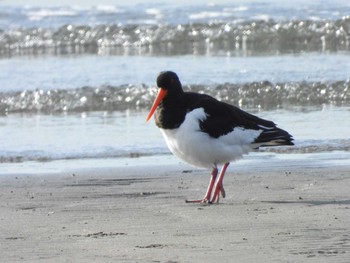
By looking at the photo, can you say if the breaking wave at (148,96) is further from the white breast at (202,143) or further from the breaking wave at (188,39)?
the white breast at (202,143)

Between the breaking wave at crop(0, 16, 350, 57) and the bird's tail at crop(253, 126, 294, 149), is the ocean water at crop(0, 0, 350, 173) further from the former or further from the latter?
the bird's tail at crop(253, 126, 294, 149)

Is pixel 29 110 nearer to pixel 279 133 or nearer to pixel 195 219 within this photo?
pixel 279 133

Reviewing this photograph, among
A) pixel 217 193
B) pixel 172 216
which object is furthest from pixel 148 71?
pixel 172 216

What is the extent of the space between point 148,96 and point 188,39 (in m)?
7.78

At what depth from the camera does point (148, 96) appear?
14703 mm

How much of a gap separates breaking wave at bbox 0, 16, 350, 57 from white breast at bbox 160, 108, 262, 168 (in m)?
11.0

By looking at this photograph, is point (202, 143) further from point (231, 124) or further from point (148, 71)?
point (148, 71)

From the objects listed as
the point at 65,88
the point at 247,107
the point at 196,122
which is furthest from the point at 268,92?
the point at 196,122

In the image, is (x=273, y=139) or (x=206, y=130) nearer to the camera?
(x=206, y=130)

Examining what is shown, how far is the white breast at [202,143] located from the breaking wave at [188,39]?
1104 centimetres

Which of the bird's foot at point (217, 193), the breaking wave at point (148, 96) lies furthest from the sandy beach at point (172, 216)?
the breaking wave at point (148, 96)

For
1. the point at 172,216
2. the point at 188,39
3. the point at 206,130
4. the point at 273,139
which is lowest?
the point at 172,216

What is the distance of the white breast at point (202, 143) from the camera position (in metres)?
7.98

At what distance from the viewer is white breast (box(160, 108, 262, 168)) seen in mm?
7980
